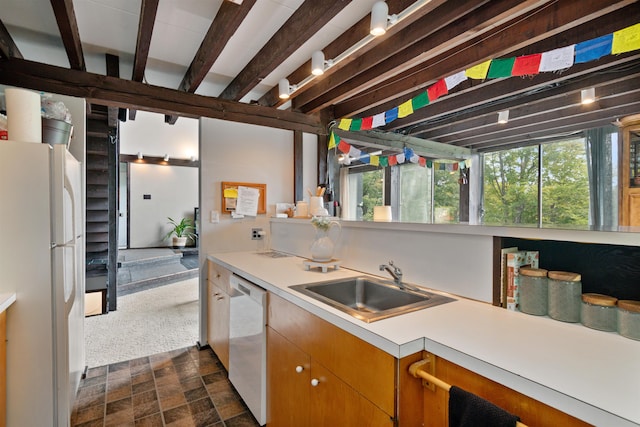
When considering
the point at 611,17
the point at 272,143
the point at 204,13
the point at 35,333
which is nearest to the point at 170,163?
the point at 272,143

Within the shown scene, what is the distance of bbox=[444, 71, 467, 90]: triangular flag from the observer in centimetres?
215

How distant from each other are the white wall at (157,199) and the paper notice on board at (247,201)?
19.4 ft

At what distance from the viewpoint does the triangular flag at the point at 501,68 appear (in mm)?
1890

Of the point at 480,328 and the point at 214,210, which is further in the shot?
the point at 214,210

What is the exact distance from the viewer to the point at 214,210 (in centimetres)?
292

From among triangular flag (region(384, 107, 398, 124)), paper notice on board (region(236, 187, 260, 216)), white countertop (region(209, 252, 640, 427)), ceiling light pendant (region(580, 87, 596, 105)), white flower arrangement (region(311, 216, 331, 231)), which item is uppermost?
ceiling light pendant (region(580, 87, 596, 105))

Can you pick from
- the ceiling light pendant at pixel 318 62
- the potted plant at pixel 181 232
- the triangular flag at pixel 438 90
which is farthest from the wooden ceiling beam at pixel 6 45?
the potted plant at pixel 181 232

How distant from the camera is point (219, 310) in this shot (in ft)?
8.05

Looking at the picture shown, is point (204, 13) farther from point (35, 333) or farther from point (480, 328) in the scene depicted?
point (480, 328)

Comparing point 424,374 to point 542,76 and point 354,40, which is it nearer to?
point 354,40

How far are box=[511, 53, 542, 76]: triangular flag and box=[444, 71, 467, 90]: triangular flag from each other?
1.05 feet

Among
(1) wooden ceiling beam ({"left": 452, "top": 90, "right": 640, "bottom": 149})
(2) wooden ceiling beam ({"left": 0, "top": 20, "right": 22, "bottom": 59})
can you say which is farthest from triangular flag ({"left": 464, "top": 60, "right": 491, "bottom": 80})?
(2) wooden ceiling beam ({"left": 0, "top": 20, "right": 22, "bottom": 59})

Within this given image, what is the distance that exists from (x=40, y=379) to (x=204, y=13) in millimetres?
2277

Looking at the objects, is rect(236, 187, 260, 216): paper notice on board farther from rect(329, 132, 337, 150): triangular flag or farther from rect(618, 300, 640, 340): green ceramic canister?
rect(618, 300, 640, 340): green ceramic canister
